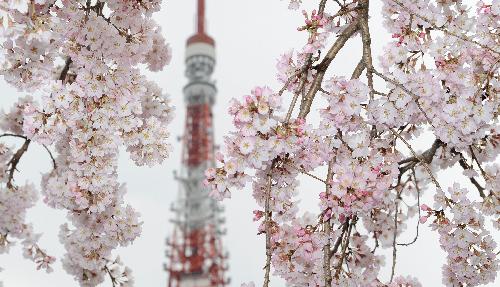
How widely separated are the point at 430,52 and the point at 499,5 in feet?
2.52

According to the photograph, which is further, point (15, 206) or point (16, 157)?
point (15, 206)

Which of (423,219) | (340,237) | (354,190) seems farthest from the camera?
(340,237)

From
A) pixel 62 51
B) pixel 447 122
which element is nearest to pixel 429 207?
pixel 447 122

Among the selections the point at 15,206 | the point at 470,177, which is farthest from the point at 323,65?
the point at 15,206

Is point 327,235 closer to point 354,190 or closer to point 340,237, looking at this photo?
point 354,190

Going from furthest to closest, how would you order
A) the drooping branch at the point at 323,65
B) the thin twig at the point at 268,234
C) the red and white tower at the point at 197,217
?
the red and white tower at the point at 197,217 < the drooping branch at the point at 323,65 < the thin twig at the point at 268,234

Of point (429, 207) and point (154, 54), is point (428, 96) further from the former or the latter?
point (154, 54)

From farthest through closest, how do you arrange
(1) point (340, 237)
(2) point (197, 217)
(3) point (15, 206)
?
(2) point (197, 217), (3) point (15, 206), (1) point (340, 237)

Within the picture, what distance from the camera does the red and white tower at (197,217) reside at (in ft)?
122

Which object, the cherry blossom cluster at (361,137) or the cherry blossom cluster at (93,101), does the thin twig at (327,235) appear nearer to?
the cherry blossom cluster at (361,137)

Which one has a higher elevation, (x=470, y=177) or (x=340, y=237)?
(x=470, y=177)

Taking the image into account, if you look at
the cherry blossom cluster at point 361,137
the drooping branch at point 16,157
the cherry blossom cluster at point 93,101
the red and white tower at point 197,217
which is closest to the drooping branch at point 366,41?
the cherry blossom cluster at point 361,137

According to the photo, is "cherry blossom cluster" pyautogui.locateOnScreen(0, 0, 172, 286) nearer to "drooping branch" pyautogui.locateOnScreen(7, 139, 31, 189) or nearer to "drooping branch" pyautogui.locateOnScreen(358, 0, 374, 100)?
"drooping branch" pyautogui.locateOnScreen(7, 139, 31, 189)

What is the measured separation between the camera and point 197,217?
38.8 m
